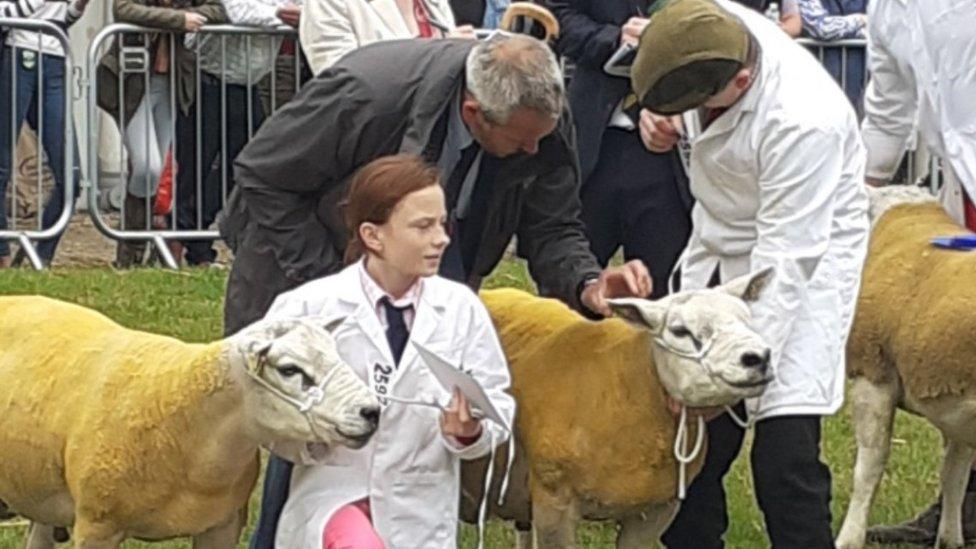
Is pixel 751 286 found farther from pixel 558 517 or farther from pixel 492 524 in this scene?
pixel 492 524

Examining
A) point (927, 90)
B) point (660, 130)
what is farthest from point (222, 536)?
point (927, 90)

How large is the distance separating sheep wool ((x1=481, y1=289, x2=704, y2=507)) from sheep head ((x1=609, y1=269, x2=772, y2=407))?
0.12 m

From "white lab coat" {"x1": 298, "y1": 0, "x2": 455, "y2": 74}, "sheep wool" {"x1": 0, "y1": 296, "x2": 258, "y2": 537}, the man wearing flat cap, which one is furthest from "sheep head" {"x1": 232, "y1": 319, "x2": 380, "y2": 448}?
"white lab coat" {"x1": 298, "y1": 0, "x2": 455, "y2": 74}

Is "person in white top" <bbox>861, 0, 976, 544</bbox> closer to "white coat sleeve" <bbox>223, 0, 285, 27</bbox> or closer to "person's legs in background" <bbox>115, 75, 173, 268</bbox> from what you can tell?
"white coat sleeve" <bbox>223, 0, 285, 27</bbox>

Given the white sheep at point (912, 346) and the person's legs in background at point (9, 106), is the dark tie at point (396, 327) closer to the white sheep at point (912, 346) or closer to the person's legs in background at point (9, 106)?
Result: the white sheep at point (912, 346)

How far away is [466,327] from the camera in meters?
5.55

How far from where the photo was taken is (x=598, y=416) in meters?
5.97

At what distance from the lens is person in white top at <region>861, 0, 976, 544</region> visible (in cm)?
654

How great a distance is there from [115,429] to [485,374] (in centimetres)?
89

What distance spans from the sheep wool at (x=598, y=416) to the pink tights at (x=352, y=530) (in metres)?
0.72

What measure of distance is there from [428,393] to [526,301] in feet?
3.40

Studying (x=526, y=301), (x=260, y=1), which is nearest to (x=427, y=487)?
(x=526, y=301)

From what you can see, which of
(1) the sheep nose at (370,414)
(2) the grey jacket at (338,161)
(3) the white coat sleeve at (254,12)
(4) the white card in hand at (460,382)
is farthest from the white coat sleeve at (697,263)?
(3) the white coat sleeve at (254,12)

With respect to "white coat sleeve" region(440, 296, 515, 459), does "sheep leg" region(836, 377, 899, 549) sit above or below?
below
